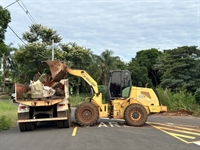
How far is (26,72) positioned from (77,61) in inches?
330

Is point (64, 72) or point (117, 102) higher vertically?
point (64, 72)

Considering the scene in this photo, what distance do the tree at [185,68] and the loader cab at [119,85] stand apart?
24.9 m

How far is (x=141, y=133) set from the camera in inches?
497

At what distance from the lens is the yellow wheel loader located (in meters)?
15.4

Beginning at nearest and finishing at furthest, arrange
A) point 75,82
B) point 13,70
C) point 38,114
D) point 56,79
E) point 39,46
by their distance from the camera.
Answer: point 38,114, point 56,79, point 39,46, point 75,82, point 13,70

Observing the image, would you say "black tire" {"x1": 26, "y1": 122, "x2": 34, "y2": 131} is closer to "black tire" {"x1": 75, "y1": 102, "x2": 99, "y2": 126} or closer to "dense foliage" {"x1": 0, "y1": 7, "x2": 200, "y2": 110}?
"black tire" {"x1": 75, "y1": 102, "x2": 99, "y2": 126}

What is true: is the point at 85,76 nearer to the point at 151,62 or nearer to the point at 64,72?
the point at 64,72

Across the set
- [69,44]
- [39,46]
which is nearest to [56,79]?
[39,46]

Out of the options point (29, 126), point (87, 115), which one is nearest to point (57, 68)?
point (87, 115)

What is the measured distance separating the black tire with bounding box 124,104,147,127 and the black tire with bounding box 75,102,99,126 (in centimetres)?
155

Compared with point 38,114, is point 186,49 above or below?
above

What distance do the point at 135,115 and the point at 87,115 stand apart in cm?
241

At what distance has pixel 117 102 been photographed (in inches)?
624

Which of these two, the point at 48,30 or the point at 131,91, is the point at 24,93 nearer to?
the point at 131,91
